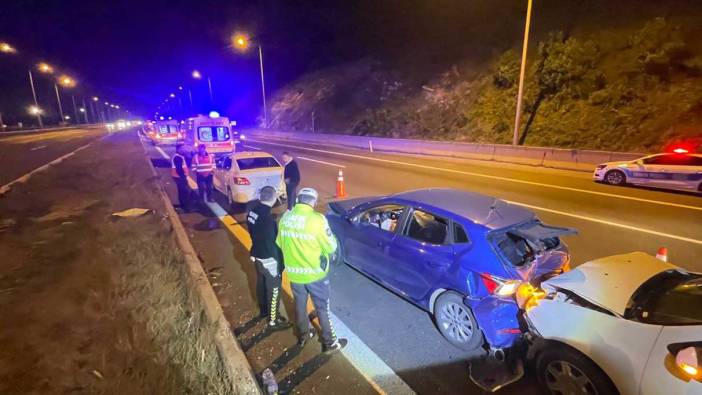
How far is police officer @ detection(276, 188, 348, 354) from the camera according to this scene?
340 centimetres

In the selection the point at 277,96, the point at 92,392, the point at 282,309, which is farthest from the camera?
the point at 277,96

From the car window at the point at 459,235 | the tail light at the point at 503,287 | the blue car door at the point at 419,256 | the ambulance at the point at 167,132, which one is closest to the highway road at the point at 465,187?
the blue car door at the point at 419,256

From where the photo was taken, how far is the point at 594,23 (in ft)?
73.4

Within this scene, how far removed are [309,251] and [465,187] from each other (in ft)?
29.5

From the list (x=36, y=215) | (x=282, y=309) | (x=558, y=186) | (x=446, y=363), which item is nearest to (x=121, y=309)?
(x=282, y=309)

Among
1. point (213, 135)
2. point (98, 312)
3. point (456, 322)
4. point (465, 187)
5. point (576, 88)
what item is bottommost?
point (98, 312)

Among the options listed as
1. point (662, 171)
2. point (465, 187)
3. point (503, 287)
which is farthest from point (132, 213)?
point (662, 171)

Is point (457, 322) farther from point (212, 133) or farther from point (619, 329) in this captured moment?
point (212, 133)

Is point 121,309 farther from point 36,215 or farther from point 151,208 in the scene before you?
point 36,215

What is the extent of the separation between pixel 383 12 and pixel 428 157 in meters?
33.2

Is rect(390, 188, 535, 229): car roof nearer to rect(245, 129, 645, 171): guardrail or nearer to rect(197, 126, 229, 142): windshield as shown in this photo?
rect(245, 129, 645, 171): guardrail

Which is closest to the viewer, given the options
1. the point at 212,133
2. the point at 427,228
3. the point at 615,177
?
the point at 427,228

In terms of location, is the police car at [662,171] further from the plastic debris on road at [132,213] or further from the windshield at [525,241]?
the plastic debris on road at [132,213]

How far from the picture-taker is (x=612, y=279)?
2.94m
